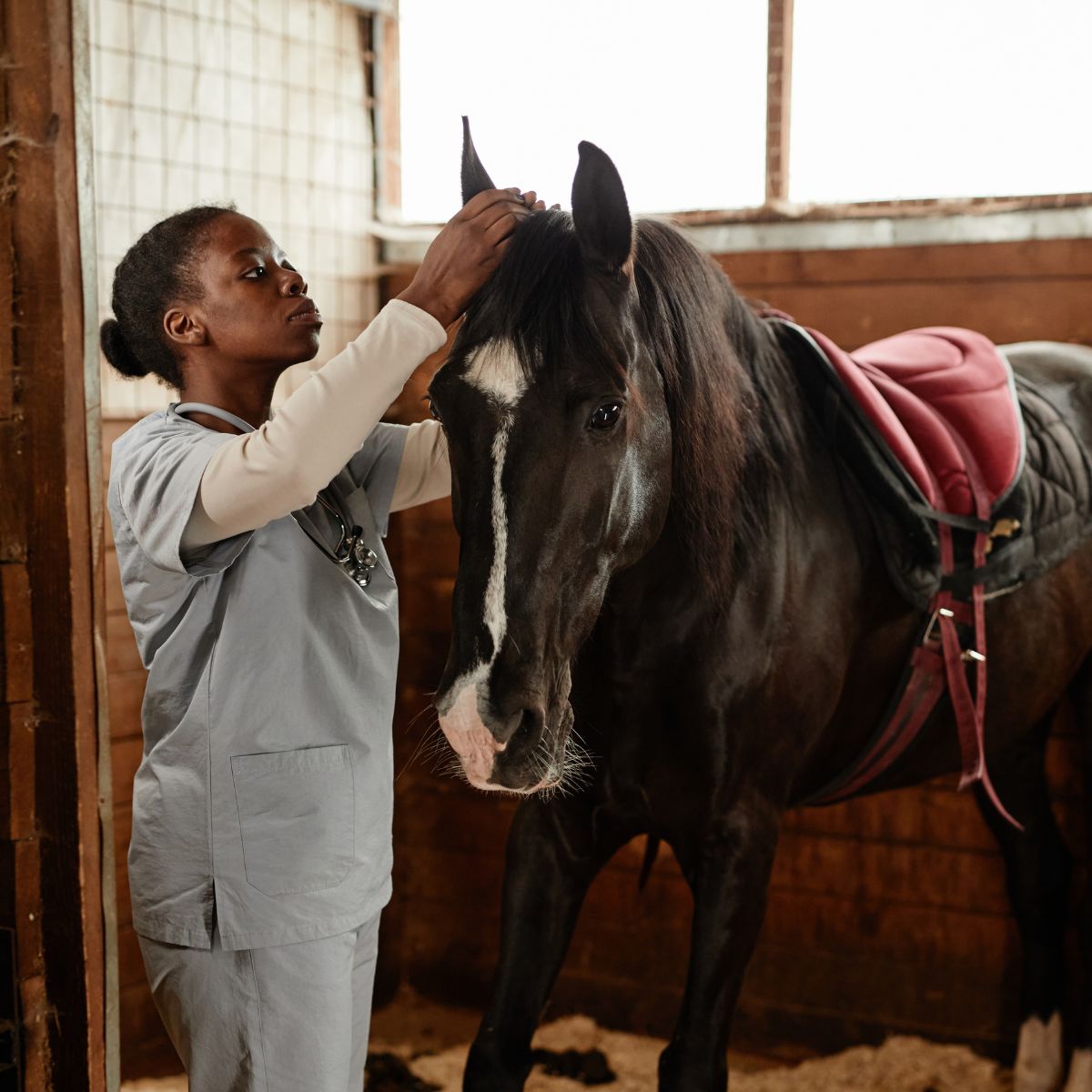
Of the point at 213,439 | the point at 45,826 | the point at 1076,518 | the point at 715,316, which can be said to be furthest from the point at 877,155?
the point at 45,826

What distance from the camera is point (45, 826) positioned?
140cm

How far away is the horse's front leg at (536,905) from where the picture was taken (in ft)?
4.86

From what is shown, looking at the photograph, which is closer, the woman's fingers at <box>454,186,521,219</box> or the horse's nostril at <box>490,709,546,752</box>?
the horse's nostril at <box>490,709,546,752</box>

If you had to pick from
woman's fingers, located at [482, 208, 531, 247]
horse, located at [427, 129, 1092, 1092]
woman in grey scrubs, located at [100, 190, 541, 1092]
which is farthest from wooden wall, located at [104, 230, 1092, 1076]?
woman's fingers, located at [482, 208, 531, 247]

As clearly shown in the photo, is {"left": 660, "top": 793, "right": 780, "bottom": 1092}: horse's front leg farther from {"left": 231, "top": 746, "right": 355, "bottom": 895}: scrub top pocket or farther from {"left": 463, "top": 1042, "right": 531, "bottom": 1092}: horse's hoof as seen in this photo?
{"left": 231, "top": 746, "right": 355, "bottom": 895}: scrub top pocket

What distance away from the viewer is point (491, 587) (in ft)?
3.64

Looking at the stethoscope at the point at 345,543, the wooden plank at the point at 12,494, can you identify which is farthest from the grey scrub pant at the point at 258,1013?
the wooden plank at the point at 12,494

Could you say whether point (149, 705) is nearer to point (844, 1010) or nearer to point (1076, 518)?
point (1076, 518)

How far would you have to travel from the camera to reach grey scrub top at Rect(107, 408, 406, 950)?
3.80 feet

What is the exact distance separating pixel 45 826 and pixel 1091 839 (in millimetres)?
1641

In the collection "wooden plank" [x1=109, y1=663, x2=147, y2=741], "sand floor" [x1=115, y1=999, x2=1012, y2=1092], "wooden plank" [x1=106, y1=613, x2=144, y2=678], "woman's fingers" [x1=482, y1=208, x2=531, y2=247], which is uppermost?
"woman's fingers" [x1=482, y1=208, x2=531, y2=247]

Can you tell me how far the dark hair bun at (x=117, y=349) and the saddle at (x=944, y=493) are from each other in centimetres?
83

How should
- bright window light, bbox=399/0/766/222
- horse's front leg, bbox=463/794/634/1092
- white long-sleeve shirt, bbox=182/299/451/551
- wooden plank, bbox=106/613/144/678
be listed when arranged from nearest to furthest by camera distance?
white long-sleeve shirt, bbox=182/299/451/551 → horse's front leg, bbox=463/794/634/1092 → wooden plank, bbox=106/613/144/678 → bright window light, bbox=399/0/766/222

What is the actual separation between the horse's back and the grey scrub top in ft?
4.13
